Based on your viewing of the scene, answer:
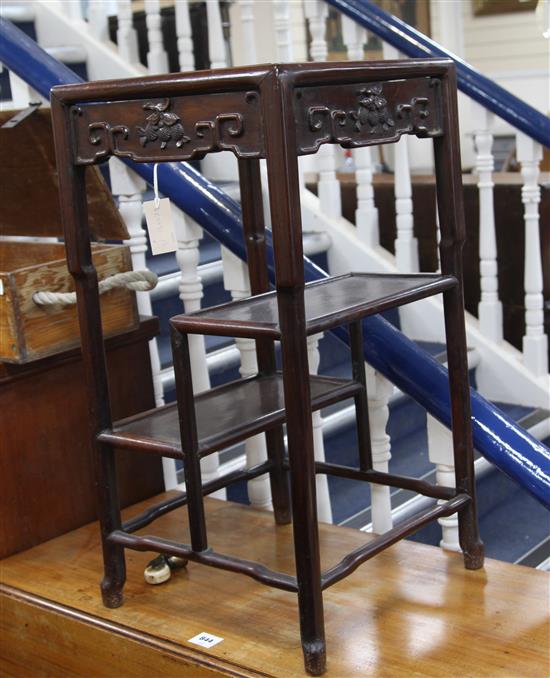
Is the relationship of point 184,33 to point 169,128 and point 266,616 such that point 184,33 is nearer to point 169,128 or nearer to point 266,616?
point 169,128

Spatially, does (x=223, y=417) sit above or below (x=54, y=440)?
above

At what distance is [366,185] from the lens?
10.7 feet

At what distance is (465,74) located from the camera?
295 cm

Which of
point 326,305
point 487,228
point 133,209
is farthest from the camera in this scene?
point 487,228

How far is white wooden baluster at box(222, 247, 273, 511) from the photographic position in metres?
2.03

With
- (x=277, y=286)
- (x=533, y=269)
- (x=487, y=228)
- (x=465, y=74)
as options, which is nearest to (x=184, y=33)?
(x=465, y=74)

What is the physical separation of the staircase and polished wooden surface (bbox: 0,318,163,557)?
281mm

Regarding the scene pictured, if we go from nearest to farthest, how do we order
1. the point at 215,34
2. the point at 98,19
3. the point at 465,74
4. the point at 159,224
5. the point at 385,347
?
1. the point at 159,224
2. the point at 385,347
3. the point at 465,74
4. the point at 215,34
5. the point at 98,19

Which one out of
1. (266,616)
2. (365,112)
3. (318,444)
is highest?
(365,112)

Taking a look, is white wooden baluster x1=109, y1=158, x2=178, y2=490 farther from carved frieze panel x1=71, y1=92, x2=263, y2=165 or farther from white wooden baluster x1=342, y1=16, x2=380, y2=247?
white wooden baluster x1=342, y1=16, x2=380, y2=247

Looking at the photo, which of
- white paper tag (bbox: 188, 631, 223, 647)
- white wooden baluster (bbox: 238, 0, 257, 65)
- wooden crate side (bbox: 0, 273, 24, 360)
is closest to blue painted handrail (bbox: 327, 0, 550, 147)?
white wooden baluster (bbox: 238, 0, 257, 65)

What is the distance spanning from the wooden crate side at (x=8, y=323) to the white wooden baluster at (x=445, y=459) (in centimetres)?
75

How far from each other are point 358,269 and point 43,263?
1.48 meters

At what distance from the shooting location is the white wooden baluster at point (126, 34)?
3.30m
